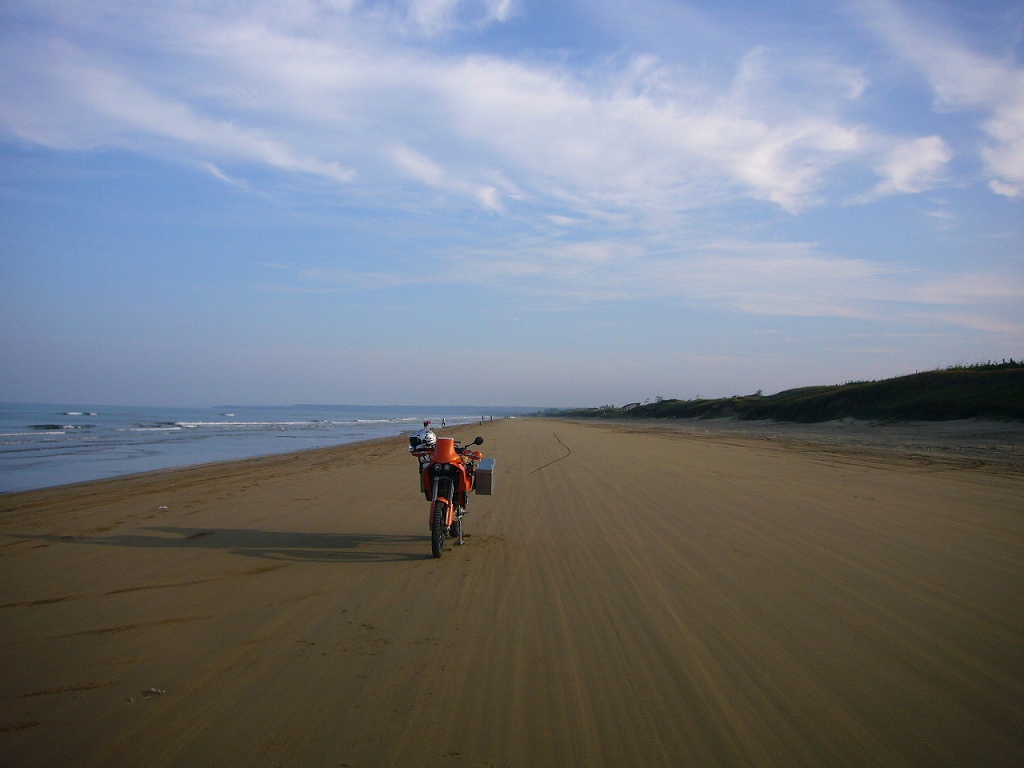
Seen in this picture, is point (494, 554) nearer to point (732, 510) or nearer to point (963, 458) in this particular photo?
point (732, 510)

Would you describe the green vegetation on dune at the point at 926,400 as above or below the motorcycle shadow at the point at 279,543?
above

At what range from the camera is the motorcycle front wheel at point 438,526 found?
258 inches

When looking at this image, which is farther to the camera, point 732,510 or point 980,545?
point 732,510

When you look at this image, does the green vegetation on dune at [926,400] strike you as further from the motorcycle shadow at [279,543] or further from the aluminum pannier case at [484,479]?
the motorcycle shadow at [279,543]

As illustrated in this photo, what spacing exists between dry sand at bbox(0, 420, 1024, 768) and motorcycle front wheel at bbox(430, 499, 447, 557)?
0.52 ft

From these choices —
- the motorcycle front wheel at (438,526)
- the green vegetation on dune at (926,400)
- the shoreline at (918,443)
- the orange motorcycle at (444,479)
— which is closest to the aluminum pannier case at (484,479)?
the orange motorcycle at (444,479)

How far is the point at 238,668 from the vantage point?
384 centimetres

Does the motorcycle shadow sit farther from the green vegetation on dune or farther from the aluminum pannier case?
the green vegetation on dune

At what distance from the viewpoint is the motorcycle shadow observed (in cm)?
675

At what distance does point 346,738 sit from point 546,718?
1.01m

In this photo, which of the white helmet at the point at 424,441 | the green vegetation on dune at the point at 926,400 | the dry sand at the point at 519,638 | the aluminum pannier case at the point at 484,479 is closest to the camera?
the dry sand at the point at 519,638

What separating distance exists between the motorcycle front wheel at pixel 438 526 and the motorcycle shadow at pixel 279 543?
0.22 m

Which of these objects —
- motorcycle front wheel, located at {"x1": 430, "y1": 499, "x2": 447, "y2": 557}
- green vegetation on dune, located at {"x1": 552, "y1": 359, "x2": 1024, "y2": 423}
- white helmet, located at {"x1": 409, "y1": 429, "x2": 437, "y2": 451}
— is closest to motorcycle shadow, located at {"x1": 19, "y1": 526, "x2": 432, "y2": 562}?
motorcycle front wheel, located at {"x1": 430, "y1": 499, "x2": 447, "y2": 557}

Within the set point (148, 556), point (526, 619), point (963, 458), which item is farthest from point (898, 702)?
point (963, 458)
